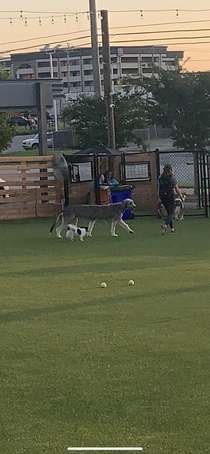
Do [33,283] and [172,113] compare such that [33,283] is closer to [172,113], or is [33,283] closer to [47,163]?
[47,163]

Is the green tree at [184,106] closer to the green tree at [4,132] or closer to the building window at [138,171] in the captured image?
the building window at [138,171]

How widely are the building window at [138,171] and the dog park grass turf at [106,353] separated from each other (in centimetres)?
901

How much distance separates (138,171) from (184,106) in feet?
16.8

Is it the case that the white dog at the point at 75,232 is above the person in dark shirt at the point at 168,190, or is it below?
below

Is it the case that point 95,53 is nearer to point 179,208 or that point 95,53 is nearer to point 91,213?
Answer: point 179,208

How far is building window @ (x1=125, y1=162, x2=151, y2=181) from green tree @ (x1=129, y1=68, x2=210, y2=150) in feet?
14.5

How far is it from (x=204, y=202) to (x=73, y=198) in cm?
401

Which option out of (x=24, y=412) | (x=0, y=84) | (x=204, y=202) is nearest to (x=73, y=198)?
(x=204, y=202)

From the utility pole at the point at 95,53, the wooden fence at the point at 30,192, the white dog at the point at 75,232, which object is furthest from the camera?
the utility pole at the point at 95,53

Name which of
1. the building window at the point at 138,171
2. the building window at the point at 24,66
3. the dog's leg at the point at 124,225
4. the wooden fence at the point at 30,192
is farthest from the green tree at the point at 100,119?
the building window at the point at 24,66

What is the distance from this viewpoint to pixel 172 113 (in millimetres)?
26531

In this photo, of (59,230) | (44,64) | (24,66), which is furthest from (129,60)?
(59,230)

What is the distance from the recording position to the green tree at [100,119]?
1104 inches

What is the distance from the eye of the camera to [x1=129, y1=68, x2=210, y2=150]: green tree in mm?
26234
